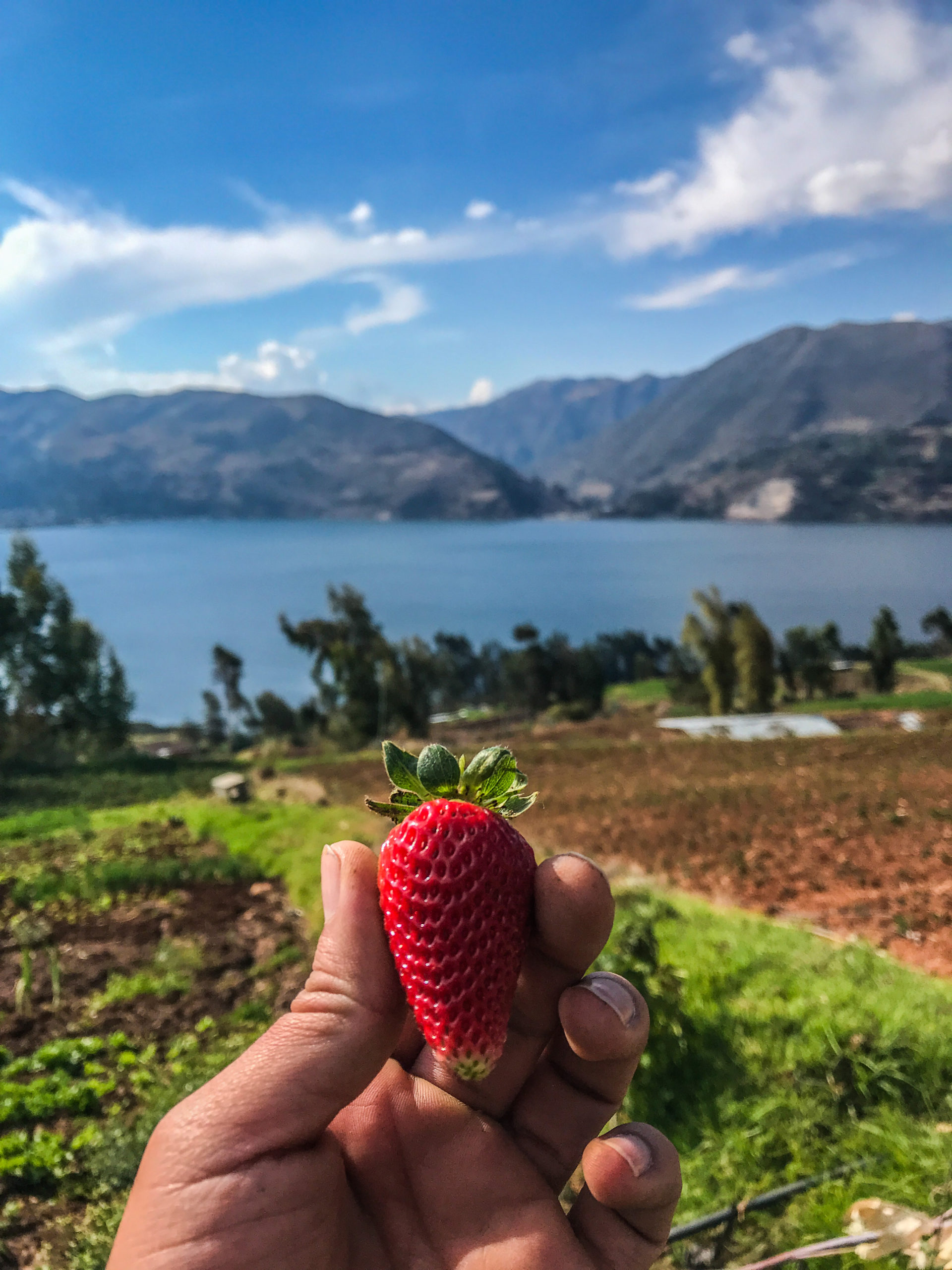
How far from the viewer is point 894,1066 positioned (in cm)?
379

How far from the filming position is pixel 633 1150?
1.68 metres

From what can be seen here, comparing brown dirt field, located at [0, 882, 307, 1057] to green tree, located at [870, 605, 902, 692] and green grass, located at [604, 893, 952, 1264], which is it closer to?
green grass, located at [604, 893, 952, 1264]

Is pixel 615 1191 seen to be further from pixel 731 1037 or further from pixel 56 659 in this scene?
pixel 56 659

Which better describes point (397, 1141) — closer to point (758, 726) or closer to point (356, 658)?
point (758, 726)


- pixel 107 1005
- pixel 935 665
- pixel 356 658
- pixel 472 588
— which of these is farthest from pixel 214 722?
pixel 472 588

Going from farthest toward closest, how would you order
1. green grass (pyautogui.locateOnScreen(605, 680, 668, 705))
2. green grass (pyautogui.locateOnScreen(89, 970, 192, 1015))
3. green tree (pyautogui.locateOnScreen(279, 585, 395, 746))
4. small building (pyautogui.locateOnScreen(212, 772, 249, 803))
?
green grass (pyautogui.locateOnScreen(605, 680, 668, 705)) < green tree (pyautogui.locateOnScreen(279, 585, 395, 746)) < small building (pyautogui.locateOnScreen(212, 772, 249, 803)) < green grass (pyautogui.locateOnScreen(89, 970, 192, 1015))

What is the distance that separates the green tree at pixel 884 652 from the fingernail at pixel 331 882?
49909 mm

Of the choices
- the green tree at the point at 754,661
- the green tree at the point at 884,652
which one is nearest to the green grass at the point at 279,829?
the green tree at the point at 754,661

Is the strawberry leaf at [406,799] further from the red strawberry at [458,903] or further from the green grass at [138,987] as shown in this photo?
the green grass at [138,987]

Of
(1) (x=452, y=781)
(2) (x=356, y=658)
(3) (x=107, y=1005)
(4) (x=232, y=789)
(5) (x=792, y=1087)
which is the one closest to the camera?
(1) (x=452, y=781)

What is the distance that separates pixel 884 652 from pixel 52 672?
44380 mm

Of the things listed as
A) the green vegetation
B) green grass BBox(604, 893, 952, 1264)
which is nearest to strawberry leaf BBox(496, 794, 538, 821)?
green grass BBox(604, 893, 952, 1264)

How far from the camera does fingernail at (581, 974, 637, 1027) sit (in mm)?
1681

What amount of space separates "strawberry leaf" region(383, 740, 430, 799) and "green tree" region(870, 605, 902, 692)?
49838 mm
